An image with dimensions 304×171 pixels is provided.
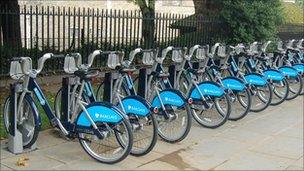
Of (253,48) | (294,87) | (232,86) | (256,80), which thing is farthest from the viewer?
(294,87)

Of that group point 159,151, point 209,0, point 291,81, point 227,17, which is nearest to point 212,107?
point 159,151

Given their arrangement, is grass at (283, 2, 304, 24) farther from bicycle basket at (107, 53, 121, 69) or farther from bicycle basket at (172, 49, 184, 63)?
bicycle basket at (107, 53, 121, 69)

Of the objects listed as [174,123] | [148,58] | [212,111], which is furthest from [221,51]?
[174,123]

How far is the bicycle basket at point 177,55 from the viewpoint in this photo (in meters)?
6.80

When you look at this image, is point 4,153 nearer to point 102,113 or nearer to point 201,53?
point 102,113

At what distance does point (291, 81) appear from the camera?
370 inches

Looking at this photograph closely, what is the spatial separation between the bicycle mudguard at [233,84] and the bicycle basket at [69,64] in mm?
2681

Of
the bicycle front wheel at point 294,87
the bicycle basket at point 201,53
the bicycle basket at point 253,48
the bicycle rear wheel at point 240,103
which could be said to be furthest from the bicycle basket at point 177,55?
the bicycle front wheel at point 294,87

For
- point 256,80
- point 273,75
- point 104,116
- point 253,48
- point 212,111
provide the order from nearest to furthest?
point 104,116, point 212,111, point 256,80, point 273,75, point 253,48

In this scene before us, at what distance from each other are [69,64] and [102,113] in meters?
0.75

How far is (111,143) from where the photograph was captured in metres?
5.46

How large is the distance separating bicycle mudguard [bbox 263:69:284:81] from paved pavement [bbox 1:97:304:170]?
1.38m

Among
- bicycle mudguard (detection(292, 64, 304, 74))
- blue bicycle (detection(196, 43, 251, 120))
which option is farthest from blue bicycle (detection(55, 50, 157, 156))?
bicycle mudguard (detection(292, 64, 304, 74))

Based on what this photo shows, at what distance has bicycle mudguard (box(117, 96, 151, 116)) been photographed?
5141mm
